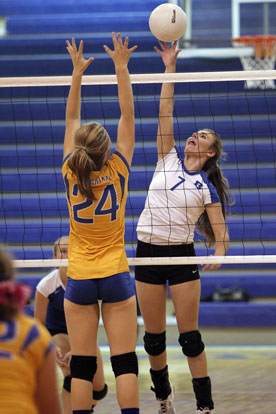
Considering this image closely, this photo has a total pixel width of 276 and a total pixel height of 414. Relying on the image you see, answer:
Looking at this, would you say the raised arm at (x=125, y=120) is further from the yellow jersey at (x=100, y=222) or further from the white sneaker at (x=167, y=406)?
the white sneaker at (x=167, y=406)

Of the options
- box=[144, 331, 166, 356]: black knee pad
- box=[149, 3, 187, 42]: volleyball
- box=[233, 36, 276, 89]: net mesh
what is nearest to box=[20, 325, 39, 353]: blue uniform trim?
box=[144, 331, 166, 356]: black knee pad

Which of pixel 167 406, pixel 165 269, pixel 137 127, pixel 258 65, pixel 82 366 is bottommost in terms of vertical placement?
pixel 167 406

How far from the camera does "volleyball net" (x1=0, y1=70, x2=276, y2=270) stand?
31.3ft

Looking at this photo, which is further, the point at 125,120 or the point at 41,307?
the point at 41,307

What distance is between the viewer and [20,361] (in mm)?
2094

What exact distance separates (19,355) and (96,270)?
5.57 ft

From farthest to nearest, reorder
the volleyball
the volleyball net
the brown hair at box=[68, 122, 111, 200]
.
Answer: the volleyball net < the volleyball < the brown hair at box=[68, 122, 111, 200]

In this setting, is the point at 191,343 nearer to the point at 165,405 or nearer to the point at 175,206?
the point at 165,405

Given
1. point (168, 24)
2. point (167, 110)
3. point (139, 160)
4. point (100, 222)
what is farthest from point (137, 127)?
point (100, 222)

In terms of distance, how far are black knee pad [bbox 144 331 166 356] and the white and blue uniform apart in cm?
66

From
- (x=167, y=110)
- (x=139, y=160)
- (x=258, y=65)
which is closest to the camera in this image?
(x=167, y=110)

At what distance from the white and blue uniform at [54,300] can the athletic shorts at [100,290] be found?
104 centimetres

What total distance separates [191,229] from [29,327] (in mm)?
2558

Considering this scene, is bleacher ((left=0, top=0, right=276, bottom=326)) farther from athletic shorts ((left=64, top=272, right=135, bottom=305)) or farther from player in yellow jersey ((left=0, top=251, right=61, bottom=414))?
player in yellow jersey ((left=0, top=251, right=61, bottom=414))
